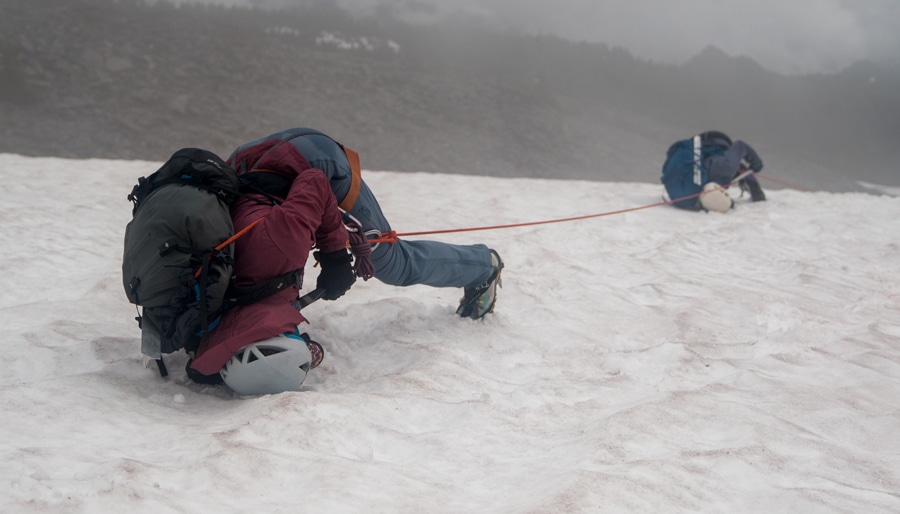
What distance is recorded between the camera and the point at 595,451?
1.89 meters

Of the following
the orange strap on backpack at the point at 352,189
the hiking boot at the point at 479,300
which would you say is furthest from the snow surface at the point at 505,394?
the orange strap on backpack at the point at 352,189

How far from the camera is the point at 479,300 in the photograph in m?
3.28

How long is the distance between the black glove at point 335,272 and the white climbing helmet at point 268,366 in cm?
28

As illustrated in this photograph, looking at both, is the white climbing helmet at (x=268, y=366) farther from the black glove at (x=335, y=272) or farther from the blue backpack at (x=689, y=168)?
the blue backpack at (x=689, y=168)

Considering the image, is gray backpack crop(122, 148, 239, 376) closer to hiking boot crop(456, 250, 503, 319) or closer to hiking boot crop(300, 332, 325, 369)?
hiking boot crop(300, 332, 325, 369)

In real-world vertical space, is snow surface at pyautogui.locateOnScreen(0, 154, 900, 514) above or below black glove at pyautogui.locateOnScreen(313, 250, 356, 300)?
below

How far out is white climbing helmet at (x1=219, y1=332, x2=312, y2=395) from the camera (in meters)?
2.20

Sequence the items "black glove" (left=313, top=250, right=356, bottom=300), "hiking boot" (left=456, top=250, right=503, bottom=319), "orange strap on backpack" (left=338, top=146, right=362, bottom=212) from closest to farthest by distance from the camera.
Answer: "black glove" (left=313, top=250, right=356, bottom=300) < "orange strap on backpack" (left=338, top=146, right=362, bottom=212) < "hiking boot" (left=456, top=250, right=503, bottom=319)

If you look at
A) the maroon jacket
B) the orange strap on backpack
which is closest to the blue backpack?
the orange strap on backpack

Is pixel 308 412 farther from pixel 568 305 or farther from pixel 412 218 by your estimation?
pixel 412 218

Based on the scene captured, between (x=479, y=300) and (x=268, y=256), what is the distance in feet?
4.41

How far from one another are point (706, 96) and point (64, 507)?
38.9 meters

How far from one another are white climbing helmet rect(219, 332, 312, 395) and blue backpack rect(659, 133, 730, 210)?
5.08 meters

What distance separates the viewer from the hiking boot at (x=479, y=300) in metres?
3.26
